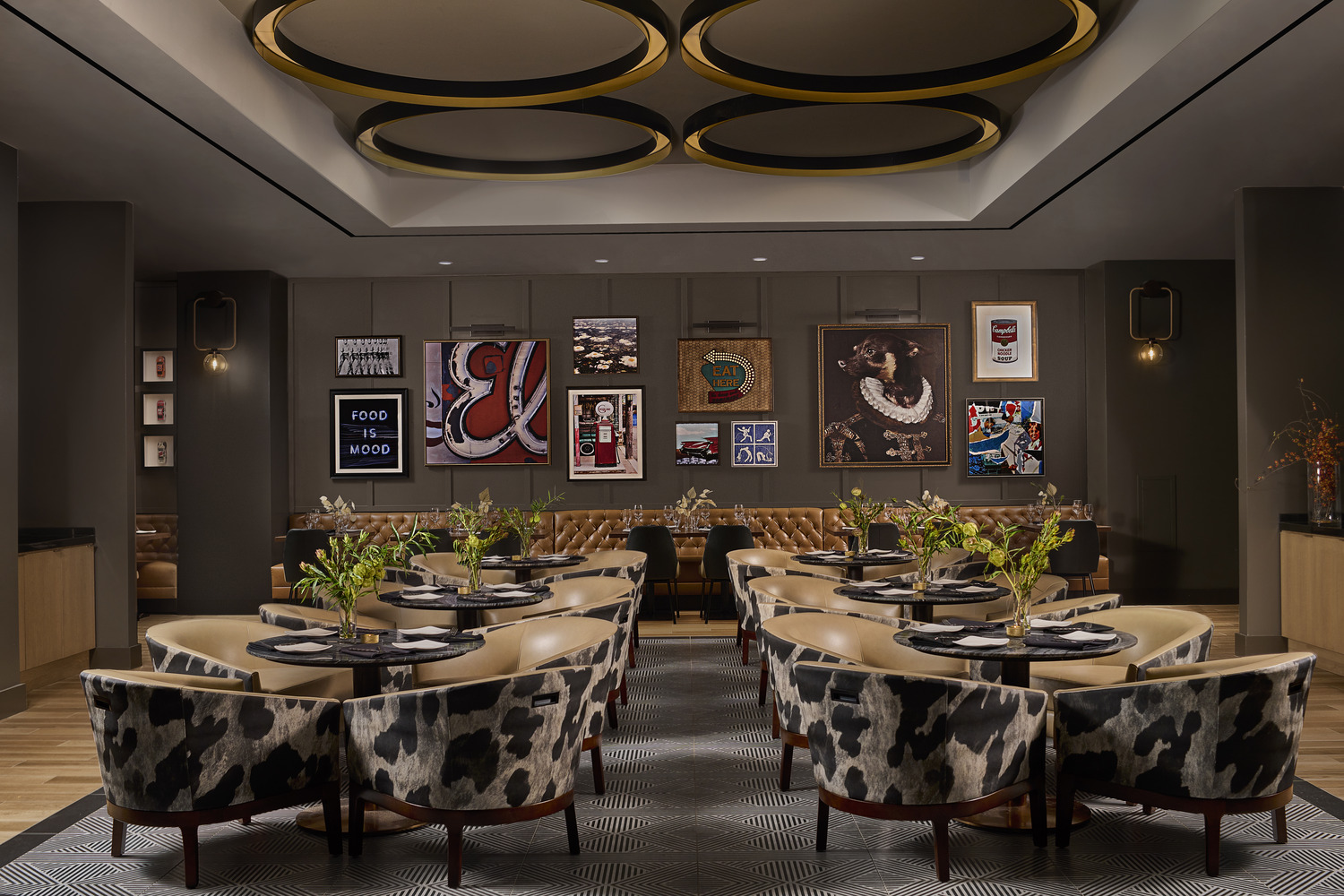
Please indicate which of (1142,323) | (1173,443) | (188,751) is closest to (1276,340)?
(1142,323)

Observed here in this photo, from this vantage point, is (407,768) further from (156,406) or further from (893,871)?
(156,406)

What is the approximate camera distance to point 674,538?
9.29 meters

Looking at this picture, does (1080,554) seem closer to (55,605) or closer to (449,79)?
(449,79)

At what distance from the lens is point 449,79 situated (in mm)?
5605

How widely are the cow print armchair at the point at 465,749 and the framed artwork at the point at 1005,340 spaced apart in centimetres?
755

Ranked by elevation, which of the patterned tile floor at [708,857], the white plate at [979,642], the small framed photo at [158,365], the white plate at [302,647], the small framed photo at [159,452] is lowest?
the patterned tile floor at [708,857]

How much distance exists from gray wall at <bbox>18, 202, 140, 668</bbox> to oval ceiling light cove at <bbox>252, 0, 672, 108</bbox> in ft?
8.89

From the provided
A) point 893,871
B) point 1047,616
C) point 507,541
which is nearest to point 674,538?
point 507,541

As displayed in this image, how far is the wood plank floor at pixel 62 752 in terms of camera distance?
4.30 meters

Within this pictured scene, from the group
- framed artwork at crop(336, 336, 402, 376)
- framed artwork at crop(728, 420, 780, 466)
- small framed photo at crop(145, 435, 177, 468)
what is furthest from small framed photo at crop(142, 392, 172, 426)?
framed artwork at crop(728, 420, 780, 466)

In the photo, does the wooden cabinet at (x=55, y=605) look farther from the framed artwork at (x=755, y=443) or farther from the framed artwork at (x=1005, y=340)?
the framed artwork at (x=1005, y=340)

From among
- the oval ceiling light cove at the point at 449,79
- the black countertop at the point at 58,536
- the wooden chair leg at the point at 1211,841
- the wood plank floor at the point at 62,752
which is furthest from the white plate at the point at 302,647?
the black countertop at the point at 58,536

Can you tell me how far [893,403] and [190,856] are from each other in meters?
7.83

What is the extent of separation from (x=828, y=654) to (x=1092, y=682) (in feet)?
4.54
